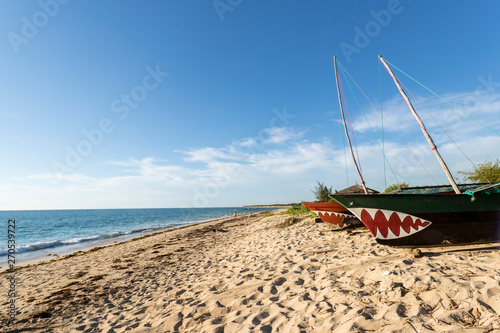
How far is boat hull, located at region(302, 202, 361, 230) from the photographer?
883 centimetres

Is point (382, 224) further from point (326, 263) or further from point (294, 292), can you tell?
point (294, 292)

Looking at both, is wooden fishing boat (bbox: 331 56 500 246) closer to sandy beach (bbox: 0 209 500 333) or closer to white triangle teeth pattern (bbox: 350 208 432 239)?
white triangle teeth pattern (bbox: 350 208 432 239)

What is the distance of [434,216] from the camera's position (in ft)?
17.8

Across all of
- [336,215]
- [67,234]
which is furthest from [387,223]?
[67,234]

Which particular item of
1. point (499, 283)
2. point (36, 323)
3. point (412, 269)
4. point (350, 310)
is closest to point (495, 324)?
point (499, 283)

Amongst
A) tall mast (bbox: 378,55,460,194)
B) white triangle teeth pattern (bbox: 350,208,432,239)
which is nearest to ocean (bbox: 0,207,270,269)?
white triangle teeth pattern (bbox: 350,208,432,239)

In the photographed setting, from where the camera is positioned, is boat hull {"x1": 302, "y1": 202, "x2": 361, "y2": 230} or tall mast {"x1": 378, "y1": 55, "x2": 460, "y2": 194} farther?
boat hull {"x1": 302, "y1": 202, "x2": 361, "y2": 230}

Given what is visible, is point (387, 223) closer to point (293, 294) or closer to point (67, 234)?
point (293, 294)

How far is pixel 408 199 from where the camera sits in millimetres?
5473

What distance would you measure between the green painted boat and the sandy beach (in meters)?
0.34

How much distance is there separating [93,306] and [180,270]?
2.44m

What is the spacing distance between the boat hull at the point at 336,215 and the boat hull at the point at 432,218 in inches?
123

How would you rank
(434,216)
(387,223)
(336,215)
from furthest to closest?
(336,215) → (387,223) → (434,216)

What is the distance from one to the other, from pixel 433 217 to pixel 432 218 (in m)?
0.03
